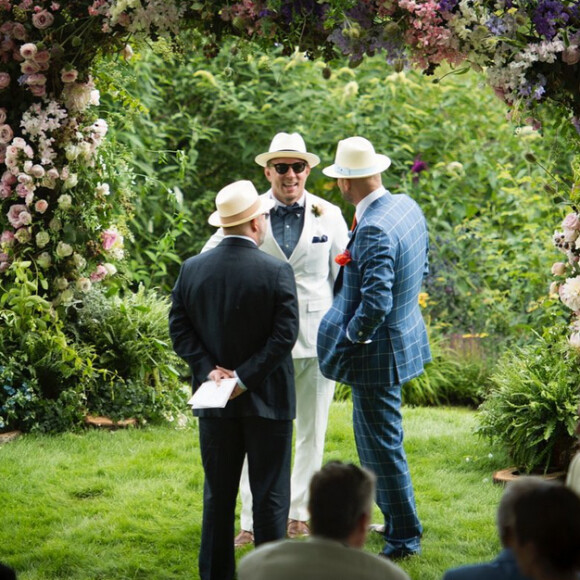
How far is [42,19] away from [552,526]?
13.4 feet

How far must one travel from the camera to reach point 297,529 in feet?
15.6

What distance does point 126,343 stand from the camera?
21.7 ft

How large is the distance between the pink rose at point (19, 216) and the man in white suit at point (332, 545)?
386 cm

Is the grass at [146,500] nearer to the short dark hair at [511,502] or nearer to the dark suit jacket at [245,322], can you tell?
the dark suit jacket at [245,322]

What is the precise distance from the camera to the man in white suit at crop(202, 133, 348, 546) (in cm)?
479

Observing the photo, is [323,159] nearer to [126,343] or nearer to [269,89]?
[269,89]

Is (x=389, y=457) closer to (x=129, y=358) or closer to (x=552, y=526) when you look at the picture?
(x=552, y=526)

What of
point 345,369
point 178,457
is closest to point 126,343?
point 178,457

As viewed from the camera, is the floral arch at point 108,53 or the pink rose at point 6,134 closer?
the floral arch at point 108,53

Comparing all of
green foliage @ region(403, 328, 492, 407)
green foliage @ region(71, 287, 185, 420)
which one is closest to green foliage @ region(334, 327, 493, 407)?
green foliage @ region(403, 328, 492, 407)

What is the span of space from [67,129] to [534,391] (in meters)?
3.11

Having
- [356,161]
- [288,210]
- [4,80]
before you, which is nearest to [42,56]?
[4,80]

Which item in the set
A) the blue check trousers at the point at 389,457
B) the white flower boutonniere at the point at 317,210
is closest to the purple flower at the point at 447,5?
the white flower boutonniere at the point at 317,210

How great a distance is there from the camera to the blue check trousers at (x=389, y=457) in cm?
436
